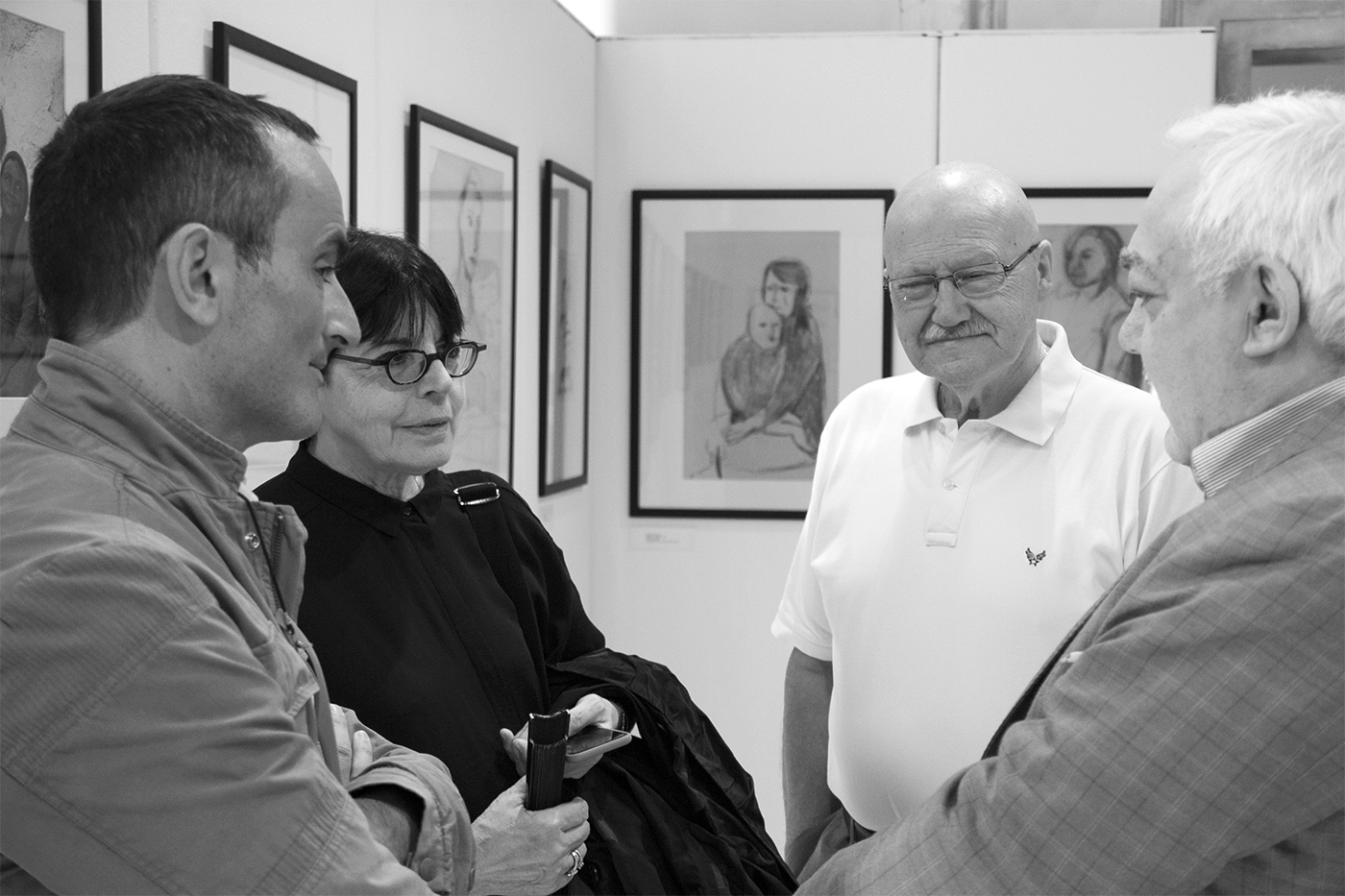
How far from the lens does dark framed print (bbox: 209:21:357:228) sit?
240cm

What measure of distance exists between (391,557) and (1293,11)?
14.3ft

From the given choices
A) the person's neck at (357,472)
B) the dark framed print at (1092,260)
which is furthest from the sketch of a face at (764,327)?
the person's neck at (357,472)

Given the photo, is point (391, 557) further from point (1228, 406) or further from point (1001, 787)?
point (1228, 406)

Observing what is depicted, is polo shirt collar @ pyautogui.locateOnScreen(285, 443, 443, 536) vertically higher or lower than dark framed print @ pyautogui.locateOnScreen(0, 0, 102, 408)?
lower

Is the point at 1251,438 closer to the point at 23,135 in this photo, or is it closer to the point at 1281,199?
the point at 1281,199

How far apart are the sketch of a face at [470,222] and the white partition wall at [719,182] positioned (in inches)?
53.6

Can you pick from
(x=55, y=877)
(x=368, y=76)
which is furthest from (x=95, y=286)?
(x=368, y=76)

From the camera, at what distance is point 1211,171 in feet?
4.44

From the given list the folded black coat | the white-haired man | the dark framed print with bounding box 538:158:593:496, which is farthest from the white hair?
the dark framed print with bounding box 538:158:593:496

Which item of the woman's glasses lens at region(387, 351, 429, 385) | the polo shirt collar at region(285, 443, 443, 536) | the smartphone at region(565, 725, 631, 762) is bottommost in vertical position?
the smartphone at region(565, 725, 631, 762)

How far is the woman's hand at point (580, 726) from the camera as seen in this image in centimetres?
206

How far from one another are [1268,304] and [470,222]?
2.67m

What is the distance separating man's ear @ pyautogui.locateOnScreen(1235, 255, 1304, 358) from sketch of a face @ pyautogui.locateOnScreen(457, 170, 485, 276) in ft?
8.47

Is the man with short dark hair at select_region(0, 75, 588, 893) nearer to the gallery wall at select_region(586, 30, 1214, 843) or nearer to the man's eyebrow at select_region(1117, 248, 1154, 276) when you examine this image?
the man's eyebrow at select_region(1117, 248, 1154, 276)
